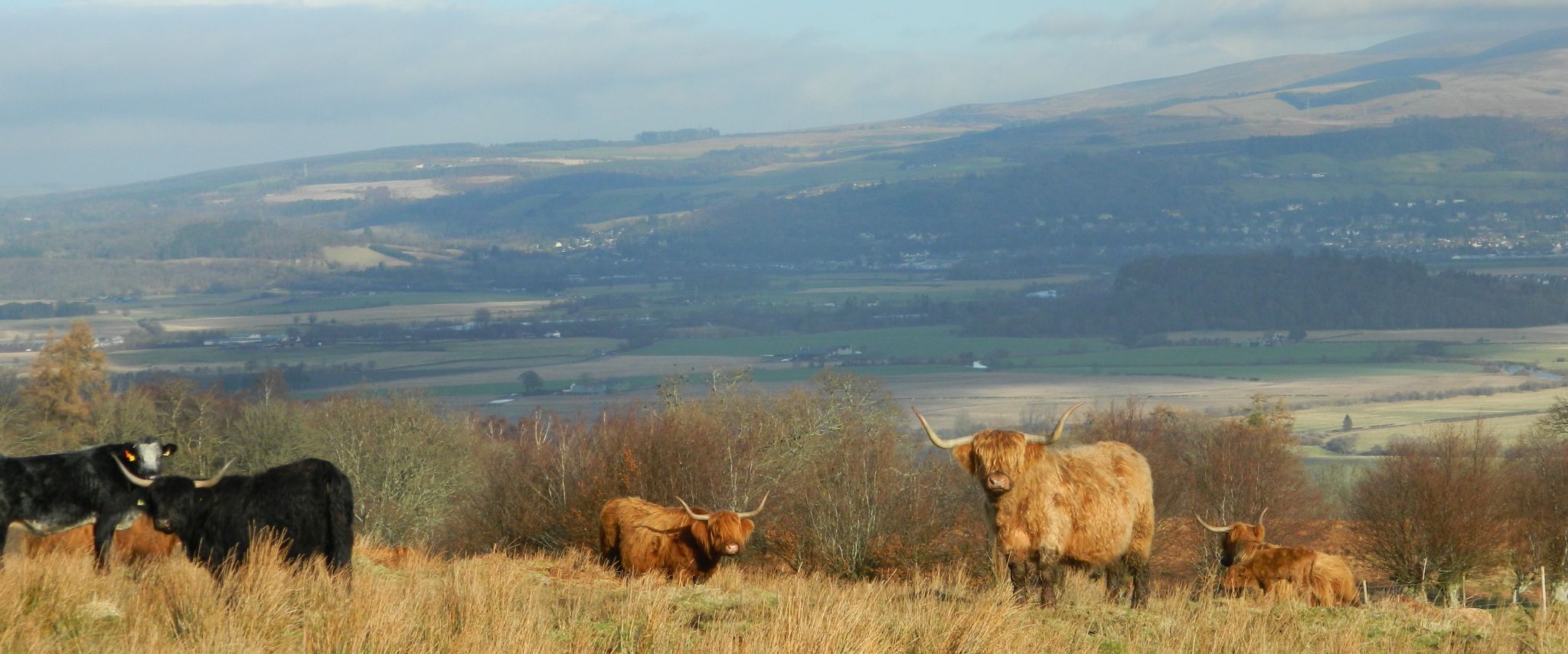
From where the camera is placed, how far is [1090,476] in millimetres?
12414

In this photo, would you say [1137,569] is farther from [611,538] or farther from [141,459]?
[141,459]

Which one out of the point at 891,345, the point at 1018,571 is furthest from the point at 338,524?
the point at 891,345

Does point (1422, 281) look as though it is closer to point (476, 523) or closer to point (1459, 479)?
point (1459, 479)

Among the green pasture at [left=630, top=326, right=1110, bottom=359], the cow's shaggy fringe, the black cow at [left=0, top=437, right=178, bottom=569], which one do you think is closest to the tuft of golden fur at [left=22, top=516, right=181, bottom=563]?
the black cow at [left=0, top=437, right=178, bottom=569]

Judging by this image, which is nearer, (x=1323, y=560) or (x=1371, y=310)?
(x=1323, y=560)

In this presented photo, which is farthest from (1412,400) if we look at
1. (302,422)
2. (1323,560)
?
(1323,560)

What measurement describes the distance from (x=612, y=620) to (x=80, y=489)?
20.3 feet

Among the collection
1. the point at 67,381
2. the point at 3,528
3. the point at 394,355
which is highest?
the point at 3,528

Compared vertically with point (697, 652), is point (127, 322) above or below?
below

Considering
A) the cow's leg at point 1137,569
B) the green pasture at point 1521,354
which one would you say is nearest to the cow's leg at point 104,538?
the cow's leg at point 1137,569

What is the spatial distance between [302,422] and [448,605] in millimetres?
46985

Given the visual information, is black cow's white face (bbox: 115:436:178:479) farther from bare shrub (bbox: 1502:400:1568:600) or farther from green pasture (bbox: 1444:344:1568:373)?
green pasture (bbox: 1444:344:1568:373)

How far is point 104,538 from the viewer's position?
41.2 feet

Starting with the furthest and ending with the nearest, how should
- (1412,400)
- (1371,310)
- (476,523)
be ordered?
(1371,310) < (1412,400) < (476,523)
